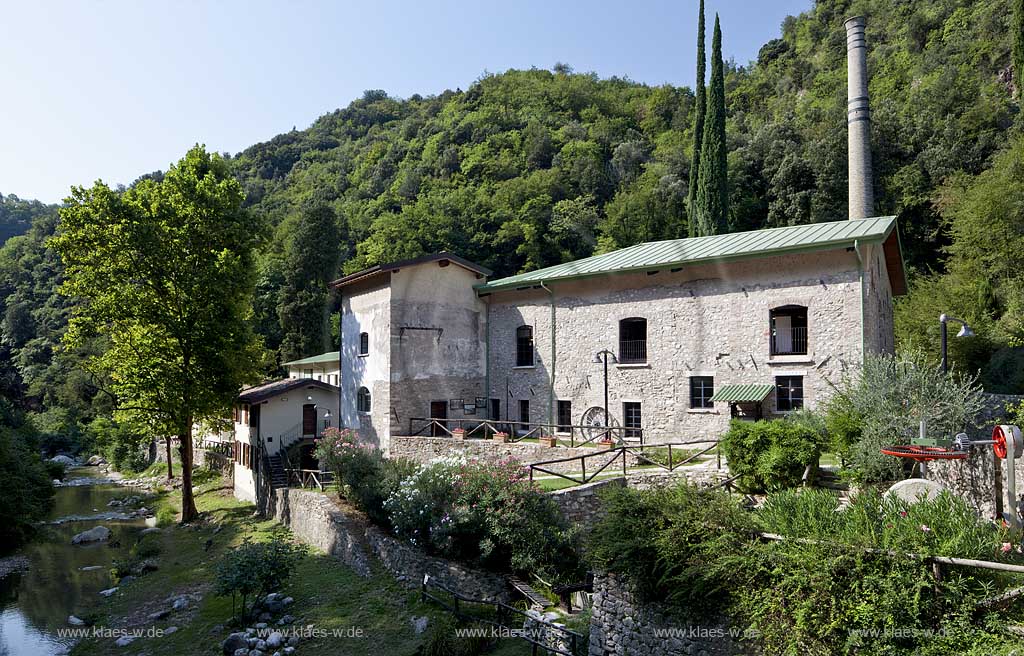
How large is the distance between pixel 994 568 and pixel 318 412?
2503cm

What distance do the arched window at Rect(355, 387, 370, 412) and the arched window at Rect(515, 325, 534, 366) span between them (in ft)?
20.3

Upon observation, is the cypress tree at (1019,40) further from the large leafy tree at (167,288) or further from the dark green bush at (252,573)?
the dark green bush at (252,573)

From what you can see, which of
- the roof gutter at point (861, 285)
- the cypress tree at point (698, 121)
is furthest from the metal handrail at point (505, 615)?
the cypress tree at point (698, 121)

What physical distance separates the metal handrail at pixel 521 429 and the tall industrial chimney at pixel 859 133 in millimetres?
16792

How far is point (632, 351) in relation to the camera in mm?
21391

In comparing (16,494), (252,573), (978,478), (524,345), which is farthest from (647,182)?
(16,494)

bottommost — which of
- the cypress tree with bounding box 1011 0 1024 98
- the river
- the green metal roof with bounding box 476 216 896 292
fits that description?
the river

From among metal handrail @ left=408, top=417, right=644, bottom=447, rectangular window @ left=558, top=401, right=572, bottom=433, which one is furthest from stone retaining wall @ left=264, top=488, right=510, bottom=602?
rectangular window @ left=558, top=401, right=572, bottom=433

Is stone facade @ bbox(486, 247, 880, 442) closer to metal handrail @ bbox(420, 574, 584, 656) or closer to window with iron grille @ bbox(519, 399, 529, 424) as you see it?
window with iron grille @ bbox(519, 399, 529, 424)

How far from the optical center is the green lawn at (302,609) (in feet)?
39.0

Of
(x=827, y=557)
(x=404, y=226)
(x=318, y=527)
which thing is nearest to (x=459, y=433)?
(x=318, y=527)

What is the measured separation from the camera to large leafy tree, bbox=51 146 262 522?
21.8m

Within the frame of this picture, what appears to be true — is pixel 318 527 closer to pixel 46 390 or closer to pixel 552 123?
pixel 46 390

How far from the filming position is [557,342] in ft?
76.6
